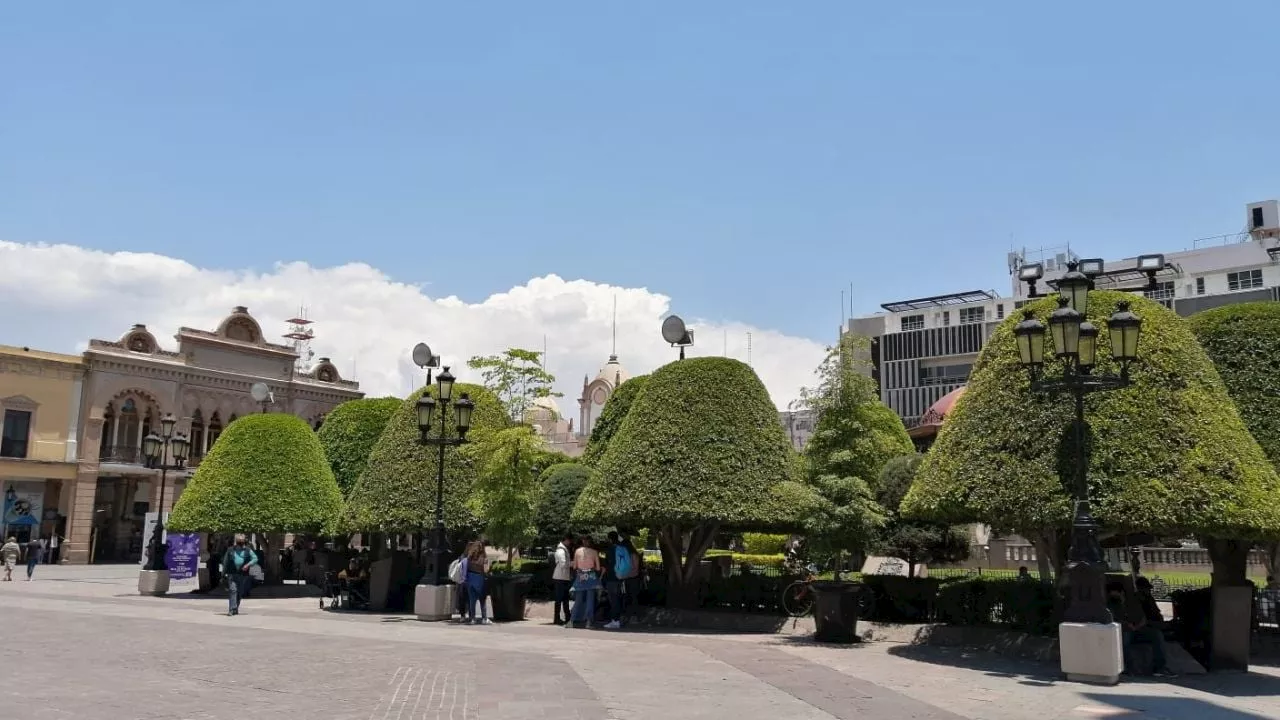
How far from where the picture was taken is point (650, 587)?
19.7m

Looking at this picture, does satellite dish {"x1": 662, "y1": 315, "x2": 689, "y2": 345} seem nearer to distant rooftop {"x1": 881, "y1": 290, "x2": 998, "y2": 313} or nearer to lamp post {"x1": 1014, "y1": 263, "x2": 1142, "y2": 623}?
lamp post {"x1": 1014, "y1": 263, "x2": 1142, "y2": 623}

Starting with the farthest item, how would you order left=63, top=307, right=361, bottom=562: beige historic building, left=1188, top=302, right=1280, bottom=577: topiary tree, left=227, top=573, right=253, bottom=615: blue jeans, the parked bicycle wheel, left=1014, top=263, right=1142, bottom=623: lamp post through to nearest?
left=63, top=307, right=361, bottom=562: beige historic building
left=227, top=573, right=253, bottom=615: blue jeans
the parked bicycle wheel
left=1188, top=302, right=1280, bottom=577: topiary tree
left=1014, top=263, right=1142, bottom=623: lamp post

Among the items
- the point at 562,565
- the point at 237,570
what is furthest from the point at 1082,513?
the point at 237,570

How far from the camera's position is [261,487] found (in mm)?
24406

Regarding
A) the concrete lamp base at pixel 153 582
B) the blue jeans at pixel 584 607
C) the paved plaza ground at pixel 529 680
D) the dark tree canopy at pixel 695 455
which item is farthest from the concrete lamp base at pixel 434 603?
the concrete lamp base at pixel 153 582

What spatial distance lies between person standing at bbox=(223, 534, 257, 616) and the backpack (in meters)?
7.99

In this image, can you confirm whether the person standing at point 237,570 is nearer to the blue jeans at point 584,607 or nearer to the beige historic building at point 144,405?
the blue jeans at point 584,607

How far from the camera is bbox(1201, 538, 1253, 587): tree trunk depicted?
13875 mm

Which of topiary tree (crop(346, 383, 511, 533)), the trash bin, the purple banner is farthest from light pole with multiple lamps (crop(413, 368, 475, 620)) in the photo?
the purple banner

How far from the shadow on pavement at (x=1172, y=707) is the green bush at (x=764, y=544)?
31.2m

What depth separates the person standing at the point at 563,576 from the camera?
17.6 meters

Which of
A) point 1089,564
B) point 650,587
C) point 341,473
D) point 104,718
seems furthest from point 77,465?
point 1089,564

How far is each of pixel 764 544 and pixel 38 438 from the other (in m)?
32.0

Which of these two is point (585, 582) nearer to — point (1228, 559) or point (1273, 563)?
point (1228, 559)
